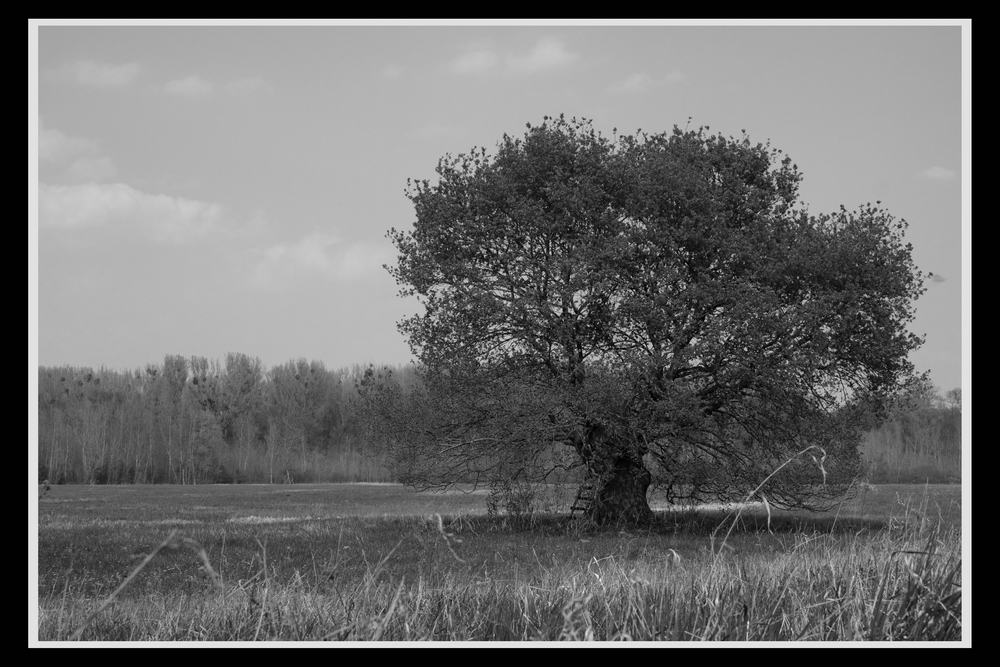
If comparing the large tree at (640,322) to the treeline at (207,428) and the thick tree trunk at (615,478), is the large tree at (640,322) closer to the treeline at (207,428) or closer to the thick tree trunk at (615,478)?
the thick tree trunk at (615,478)

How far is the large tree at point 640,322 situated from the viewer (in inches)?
800

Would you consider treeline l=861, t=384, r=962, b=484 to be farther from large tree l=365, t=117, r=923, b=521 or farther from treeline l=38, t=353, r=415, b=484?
treeline l=38, t=353, r=415, b=484

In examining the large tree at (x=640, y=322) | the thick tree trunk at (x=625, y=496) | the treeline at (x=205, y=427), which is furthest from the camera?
the treeline at (x=205, y=427)

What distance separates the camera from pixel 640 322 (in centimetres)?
2088

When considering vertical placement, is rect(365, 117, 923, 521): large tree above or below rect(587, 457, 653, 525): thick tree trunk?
above

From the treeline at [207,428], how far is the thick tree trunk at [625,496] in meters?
23.6

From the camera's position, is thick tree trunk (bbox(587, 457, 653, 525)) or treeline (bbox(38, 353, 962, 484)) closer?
thick tree trunk (bbox(587, 457, 653, 525))

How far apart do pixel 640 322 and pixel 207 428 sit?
4009 centimetres

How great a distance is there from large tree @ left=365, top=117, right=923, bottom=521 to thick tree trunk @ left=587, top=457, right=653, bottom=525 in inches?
2.2

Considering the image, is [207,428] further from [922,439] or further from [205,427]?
[922,439]

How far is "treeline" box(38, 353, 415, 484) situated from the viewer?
48.1m

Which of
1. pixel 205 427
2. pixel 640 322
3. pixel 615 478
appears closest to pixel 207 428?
pixel 205 427

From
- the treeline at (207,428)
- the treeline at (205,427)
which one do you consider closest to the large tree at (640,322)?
the treeline at (205,427)

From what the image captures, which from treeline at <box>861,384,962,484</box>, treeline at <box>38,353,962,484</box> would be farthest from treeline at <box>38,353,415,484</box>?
treeline at <box>861,384,962,484</box>
